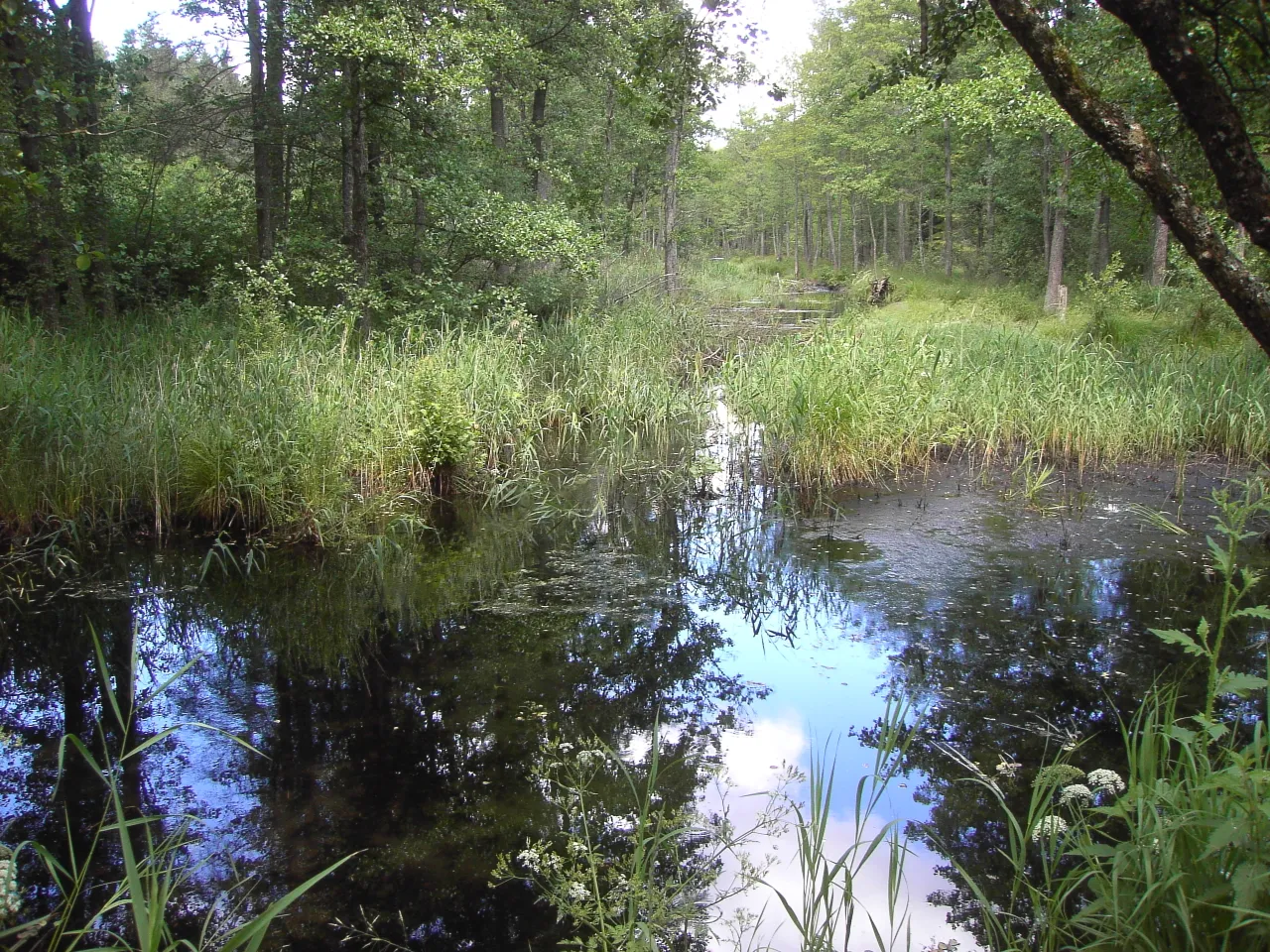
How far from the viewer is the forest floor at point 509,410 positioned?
5.75 meters

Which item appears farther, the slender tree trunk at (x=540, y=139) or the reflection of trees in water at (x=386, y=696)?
the slender tree trunk at (x=540, y=139)

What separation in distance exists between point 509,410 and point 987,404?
174 inches

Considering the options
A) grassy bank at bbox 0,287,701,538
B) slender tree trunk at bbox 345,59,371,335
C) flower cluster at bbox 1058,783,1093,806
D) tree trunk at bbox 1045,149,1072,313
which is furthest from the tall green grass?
tree trunk at bbox 1045,149,1072,313

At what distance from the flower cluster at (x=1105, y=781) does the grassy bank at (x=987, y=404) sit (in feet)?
14.1

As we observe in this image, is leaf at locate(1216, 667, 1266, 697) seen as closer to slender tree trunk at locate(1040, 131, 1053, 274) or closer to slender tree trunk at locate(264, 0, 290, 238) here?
slender tree trunk at locate(264, 0, 290, 238)

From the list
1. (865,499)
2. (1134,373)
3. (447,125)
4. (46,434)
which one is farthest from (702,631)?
(447,125)

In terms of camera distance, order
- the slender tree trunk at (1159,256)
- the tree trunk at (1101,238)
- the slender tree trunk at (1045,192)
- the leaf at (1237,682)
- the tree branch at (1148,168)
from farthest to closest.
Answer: the slender tree trunk at (1045,192) < the tree trunk at (1101,238) < the slender tree trunk at (1159,256) < the tree branch at (1148,168) < the leaf at (1237,682)

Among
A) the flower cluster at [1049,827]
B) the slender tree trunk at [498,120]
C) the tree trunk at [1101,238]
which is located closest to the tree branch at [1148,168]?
the flower cluster at [1049,827]

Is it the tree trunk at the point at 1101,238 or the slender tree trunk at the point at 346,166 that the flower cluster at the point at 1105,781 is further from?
the tree trunk at the point at 1101,238

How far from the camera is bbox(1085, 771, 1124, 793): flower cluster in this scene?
292 cm

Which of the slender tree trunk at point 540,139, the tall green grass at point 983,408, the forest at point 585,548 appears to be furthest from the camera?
the slender tree trunk at point 540,139

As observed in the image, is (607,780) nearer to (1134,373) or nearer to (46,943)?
(46,943)

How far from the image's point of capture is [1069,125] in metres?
11.3

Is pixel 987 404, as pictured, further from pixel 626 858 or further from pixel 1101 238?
pixel 1101 238
